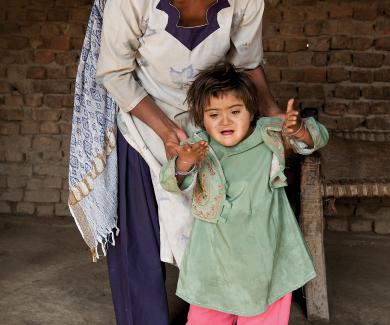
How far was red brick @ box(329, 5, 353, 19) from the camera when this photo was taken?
4059 mm

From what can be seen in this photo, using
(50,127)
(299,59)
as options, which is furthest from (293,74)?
(50,127)

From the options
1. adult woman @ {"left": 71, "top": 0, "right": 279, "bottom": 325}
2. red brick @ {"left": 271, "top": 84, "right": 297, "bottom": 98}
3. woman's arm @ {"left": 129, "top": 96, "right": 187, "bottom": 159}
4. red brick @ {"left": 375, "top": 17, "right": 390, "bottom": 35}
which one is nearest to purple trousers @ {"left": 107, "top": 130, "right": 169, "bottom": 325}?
adult woman @ {"left": 71, "top": 0, "right": 279, "bottom": 325}

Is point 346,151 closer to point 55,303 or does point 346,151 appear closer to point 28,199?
point 55,303

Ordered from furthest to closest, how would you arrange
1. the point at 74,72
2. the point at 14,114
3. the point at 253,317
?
the point at 14,114 < the point at 74,72 < the point at 253,317

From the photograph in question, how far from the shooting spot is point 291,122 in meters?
1.96

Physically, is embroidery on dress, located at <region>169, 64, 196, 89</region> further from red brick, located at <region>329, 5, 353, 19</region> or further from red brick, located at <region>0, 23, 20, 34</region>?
red brick, located at <region>0, 23, 20, 34</region>

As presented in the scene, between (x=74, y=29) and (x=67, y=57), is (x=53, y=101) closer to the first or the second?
(x=67, y=57)

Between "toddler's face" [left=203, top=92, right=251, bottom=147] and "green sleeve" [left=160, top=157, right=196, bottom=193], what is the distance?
0.16m

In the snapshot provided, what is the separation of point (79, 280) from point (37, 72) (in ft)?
5.57

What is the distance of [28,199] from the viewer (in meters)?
4.60

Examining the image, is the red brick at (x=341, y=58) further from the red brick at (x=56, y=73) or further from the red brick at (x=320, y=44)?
the red brick at (x=56, y=73)

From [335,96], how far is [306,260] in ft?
7.21

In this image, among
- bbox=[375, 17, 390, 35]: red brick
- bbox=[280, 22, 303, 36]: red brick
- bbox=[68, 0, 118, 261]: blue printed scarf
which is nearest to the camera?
bbox=[68, 0, 118, 261]: blue printed scarf

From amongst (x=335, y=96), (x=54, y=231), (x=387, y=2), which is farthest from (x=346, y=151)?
(x=54, y=231)
